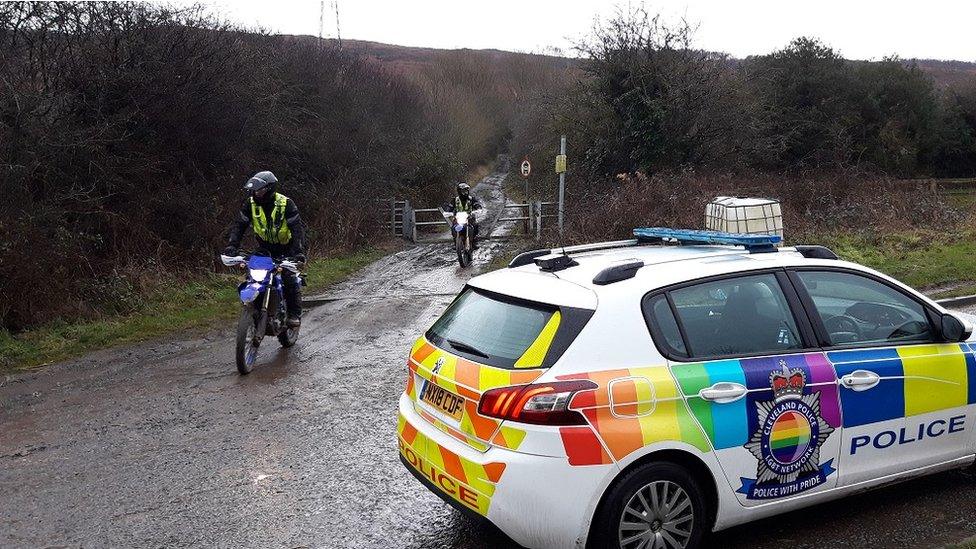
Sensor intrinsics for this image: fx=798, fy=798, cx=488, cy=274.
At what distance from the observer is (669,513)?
12.5 ft

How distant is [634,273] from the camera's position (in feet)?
13.7

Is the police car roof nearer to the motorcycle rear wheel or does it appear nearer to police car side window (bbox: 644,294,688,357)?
police car side window (bbox: 644,294,688,357)

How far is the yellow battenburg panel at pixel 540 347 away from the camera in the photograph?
3.81 meters

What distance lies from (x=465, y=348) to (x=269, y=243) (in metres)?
5.08

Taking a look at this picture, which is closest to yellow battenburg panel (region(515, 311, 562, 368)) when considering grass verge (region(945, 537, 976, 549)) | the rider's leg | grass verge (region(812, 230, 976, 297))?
grass verge (region(945, 537, 976, 549))

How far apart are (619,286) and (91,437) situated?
4.59 m

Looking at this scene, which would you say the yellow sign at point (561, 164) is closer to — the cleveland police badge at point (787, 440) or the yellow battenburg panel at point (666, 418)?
the cleveland police badge at point (787, 440)

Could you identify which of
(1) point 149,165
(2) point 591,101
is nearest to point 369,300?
(1) point 149,165

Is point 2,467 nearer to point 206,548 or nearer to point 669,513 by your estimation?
point 206,548

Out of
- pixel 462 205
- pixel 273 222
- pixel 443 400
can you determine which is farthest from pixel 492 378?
pixel 462 205

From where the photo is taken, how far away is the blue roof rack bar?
190 inches

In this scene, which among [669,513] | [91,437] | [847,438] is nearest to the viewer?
[669,513]

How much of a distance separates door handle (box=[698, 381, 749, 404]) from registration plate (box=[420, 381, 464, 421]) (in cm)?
118

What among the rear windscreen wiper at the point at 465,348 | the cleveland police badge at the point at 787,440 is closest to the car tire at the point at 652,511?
the cleveland police badge at the point at 787,440
